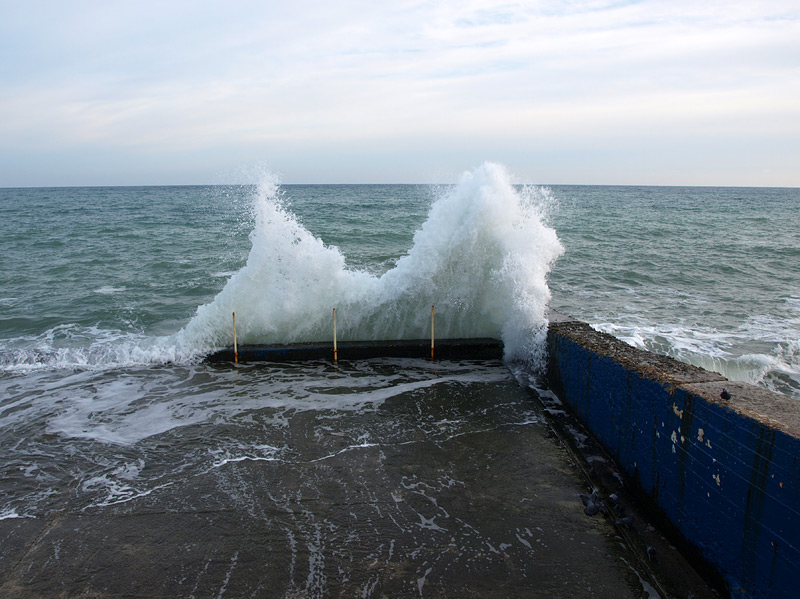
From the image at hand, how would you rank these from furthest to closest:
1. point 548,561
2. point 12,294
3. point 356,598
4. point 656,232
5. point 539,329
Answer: point 656,232 < point 12,294 < point 539,329 < point 548,561 < point 356,598

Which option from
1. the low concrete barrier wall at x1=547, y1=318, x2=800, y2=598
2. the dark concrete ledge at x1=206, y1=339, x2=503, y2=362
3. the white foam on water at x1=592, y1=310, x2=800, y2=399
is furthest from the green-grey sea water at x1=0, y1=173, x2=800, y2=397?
the low concrete barrier wall at x1=547, y1=318, x2=800, y2=598

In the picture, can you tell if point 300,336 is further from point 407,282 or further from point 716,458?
point 716,458

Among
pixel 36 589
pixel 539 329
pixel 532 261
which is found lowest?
pixel 36 589

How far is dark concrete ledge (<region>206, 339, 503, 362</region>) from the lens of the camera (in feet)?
29.9

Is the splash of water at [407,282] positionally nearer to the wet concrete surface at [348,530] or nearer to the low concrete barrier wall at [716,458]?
the wet concrete surface at [348,530]

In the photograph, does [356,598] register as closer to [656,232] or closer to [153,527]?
[153,527]

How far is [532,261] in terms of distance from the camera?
9.36 m

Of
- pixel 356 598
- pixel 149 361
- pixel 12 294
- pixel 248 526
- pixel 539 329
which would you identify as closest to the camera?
pixel 356 598

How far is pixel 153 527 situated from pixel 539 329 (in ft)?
19.1

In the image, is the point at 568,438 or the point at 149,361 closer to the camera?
the point at 568,438

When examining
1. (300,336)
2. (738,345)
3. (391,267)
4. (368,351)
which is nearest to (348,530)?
(368,351)

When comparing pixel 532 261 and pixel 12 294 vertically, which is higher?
pixel 532 261

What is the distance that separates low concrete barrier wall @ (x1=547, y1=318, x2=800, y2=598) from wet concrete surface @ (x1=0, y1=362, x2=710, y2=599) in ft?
1.81

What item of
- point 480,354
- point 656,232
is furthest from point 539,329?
point 656,232
